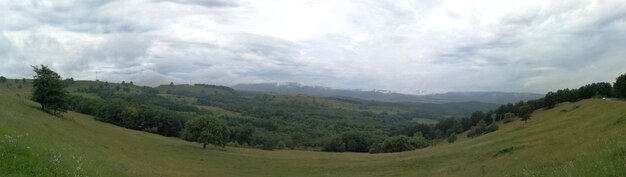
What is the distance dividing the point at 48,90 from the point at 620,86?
101 meters

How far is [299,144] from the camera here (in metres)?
187

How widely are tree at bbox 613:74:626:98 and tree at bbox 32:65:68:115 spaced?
3907 inches

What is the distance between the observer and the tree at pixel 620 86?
76206 millimetres

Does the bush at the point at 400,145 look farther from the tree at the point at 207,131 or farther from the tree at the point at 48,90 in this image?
the tree at the point at 48,90

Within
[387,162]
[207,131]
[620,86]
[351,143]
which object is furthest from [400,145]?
[387,162]

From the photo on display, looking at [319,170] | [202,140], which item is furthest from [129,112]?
[319,170]

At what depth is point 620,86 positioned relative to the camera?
254 feet

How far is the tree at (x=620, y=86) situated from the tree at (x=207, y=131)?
85268 millimetres

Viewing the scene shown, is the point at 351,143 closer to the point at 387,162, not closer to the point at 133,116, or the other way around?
the point at 133,116

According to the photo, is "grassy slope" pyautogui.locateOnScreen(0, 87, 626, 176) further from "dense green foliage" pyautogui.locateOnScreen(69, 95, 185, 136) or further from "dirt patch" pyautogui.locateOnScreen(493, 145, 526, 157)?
"dense green foliage" pyautogui.locateOnScreen(69, 95, 185, 136)

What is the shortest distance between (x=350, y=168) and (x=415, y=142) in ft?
215

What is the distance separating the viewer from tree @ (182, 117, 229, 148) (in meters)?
102

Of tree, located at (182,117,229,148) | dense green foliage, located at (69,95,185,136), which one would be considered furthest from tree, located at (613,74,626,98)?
dense green foliage, located at (69,95,185,136)

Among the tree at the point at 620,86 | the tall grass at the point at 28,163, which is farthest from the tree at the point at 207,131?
the tree at the point at 620,86
